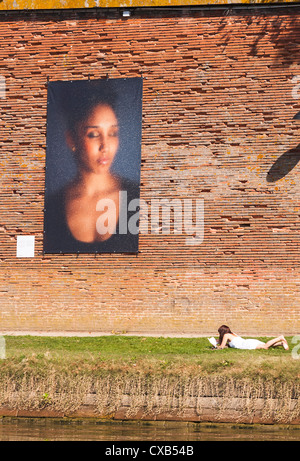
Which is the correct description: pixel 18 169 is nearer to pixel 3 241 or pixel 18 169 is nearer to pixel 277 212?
pixel 3 241

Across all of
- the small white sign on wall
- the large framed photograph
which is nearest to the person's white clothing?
the large framed photograph

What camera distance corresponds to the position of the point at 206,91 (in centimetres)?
1628

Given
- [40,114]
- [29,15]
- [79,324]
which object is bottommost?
[79,324]

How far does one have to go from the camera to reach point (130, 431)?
32.4 ft

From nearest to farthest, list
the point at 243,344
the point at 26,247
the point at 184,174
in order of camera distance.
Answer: the point at 243,344
the point at 184,174
the point at 26,247

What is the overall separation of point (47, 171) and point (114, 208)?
1.91 meters

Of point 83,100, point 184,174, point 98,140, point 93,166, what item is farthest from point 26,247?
point 184,174

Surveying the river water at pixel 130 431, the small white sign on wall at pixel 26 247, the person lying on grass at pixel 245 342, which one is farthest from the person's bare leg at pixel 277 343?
the small white sign on wall at pixel 26 247

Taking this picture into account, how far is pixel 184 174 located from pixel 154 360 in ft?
20.1

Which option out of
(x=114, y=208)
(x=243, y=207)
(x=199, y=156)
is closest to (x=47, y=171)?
(x=114, y=208)
